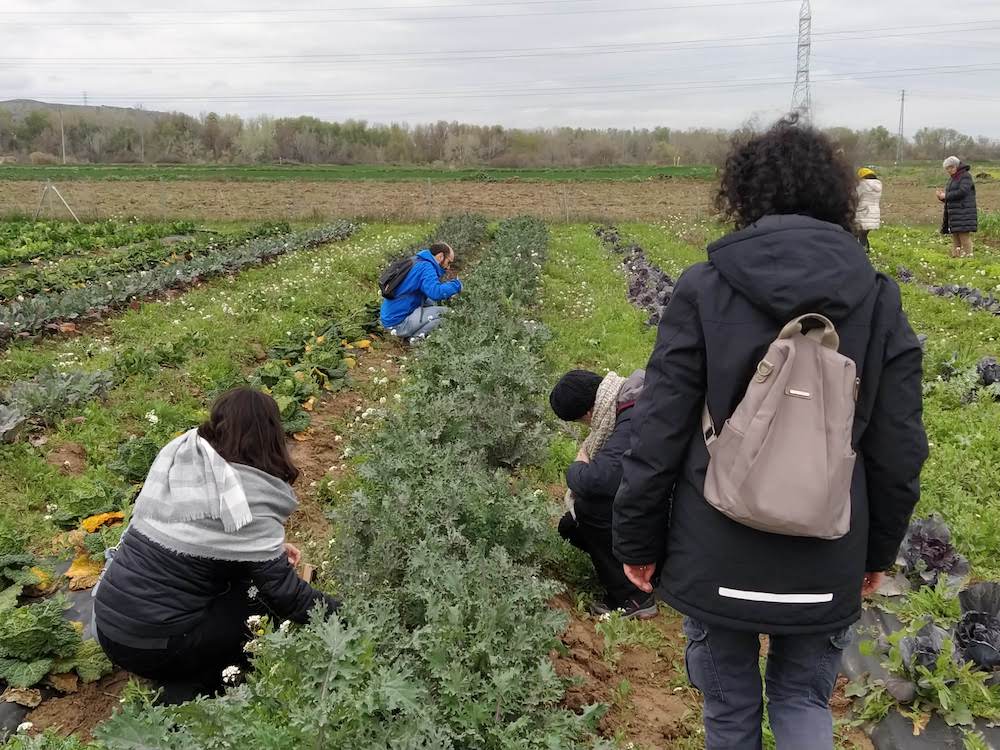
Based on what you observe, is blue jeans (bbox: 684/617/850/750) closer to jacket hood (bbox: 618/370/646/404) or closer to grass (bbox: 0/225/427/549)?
jacket hood (bbox: 618/370/646/404)

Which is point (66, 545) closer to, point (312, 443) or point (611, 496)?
point (312, 443)

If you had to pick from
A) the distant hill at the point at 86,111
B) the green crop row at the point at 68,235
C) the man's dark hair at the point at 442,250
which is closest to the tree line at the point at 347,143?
the distant hill at the point at 86,111

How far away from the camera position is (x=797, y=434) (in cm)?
186

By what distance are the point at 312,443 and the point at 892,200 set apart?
3104cm

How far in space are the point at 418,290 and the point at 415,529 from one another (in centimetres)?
564

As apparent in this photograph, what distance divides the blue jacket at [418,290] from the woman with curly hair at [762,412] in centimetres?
661

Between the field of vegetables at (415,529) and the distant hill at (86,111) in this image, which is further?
the distant hill at (86,111)

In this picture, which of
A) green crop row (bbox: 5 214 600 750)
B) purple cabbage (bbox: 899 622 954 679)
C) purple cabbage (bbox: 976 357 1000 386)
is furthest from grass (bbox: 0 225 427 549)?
purple cabbage (bbox: 976 357 1000 386)

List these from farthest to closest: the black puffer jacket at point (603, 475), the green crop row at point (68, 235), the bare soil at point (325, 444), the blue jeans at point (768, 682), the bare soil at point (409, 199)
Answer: the bare soil at point (409, 199) < the green crop row at point (68, 235) < the bare soil at point (325, 444) < the black puffer jacket at point (603, 475) < the blue jeans at point (768, 682)

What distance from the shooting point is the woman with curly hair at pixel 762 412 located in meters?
1.88

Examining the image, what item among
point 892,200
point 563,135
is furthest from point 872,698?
point 563,135

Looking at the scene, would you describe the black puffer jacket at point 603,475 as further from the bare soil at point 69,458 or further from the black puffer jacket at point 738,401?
the bare soil at point 69,458

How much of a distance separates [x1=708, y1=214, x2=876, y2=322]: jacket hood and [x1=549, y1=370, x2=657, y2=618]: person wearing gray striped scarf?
1.58 meters

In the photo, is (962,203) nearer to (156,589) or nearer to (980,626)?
(980,626)
